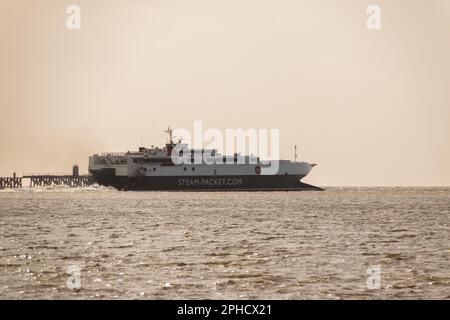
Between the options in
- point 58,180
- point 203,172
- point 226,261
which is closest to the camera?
point 226,261

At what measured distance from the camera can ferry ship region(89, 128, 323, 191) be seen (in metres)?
126

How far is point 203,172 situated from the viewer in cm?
12719

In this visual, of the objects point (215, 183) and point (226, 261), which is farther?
point (215, 183)

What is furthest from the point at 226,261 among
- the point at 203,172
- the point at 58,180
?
the point at 58,180

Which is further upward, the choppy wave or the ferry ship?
the ferry ship

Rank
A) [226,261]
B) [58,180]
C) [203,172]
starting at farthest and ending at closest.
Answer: [58,180], [203,172], [226,261]

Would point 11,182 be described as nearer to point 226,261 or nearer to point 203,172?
point 203,172

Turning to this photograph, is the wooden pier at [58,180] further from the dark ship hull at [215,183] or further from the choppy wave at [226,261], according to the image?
the choppy wave at [226,261]

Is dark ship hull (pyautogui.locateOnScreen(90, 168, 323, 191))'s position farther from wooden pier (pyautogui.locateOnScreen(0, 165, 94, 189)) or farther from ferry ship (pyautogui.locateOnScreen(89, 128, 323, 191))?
wooden pier (pyautogui.locateOnScreen(0, 165, 94, 189))

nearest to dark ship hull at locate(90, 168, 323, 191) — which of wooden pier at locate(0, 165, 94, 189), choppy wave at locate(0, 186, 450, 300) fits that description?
wooden pier at locate(0, 165, 94, 189)

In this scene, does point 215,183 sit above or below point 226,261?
above

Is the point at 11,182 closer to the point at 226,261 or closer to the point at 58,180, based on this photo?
the point at 58,180
